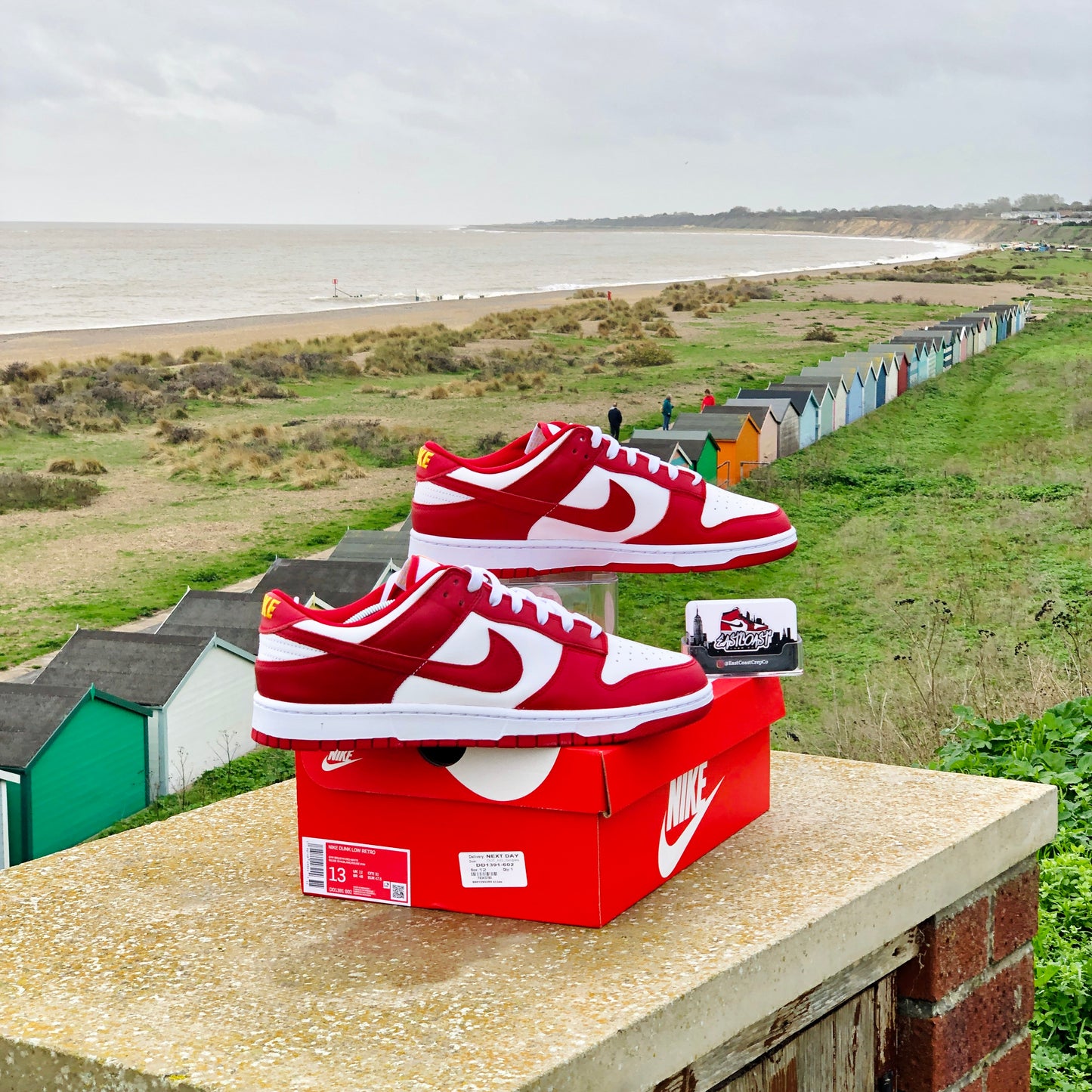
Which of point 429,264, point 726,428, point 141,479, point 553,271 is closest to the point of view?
point 726,428

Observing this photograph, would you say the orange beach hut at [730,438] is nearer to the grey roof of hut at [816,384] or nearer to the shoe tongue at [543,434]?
the grey roof of hut at [816,384]

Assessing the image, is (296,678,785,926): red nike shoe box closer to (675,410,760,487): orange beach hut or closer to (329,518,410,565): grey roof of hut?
(329,518,410,565): grey roof of hut

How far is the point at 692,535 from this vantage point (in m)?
2.33

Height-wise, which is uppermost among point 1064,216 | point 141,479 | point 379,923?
point 1064,216

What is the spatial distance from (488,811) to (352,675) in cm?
26

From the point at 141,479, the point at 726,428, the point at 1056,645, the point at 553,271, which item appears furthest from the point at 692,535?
the point at 553,271

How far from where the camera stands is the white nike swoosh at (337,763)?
1860mm

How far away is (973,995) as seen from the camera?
1.98 m

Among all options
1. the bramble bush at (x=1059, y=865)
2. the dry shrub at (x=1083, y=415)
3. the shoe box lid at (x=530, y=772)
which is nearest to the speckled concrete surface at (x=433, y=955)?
the shoe box lid at (x=530, y=772)

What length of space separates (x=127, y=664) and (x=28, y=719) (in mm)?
1129

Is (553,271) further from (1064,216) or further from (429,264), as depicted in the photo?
(1064,216)

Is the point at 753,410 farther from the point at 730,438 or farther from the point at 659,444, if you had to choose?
the point at 659,444

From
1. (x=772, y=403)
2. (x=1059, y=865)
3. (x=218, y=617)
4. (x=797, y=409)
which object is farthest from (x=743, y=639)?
(x=797, y=409)

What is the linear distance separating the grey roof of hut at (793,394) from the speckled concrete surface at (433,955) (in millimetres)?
15490
